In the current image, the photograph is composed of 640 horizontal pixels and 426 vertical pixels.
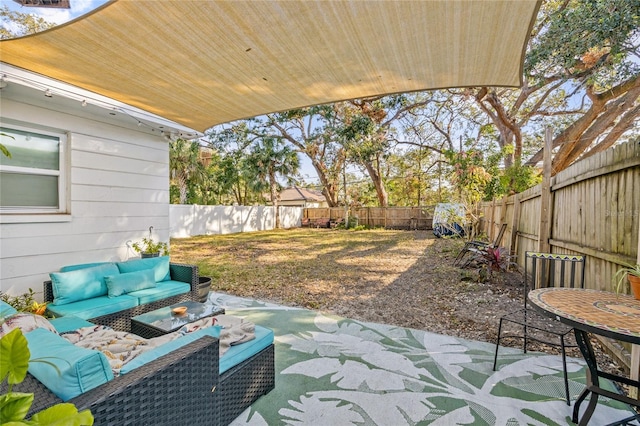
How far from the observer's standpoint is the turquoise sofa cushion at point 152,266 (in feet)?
11.3

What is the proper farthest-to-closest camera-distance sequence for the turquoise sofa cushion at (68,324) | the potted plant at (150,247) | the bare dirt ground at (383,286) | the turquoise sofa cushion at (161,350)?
1. the potted plant at (150,247)
2. the bare dirt ground at (383,286)
3. the turquoise sofa cushion at (68,324)
4. the turquoise sofa cushion at (161,350)

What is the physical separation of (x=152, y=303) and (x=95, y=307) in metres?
0.52

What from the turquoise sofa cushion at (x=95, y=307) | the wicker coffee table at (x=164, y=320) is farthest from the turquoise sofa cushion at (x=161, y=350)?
the turquoise sofa cushion at (x=95, y=307)

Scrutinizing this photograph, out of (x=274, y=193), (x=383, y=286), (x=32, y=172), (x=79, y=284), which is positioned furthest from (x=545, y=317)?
(x=274, y=193)

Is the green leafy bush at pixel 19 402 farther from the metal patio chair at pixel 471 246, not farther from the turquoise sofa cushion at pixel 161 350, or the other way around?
the metal patio chair at pixel 471 246

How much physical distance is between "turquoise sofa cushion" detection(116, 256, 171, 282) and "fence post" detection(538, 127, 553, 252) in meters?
5.00

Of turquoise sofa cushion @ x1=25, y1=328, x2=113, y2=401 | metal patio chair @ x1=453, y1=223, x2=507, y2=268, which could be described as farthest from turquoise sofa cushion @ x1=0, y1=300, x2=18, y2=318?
metal patio chair @ x1=453, y1=223, x2=507, y2=268

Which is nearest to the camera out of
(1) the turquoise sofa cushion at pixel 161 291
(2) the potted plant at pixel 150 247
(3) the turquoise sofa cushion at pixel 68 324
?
(3) the turquoise sofa cushion at pixel 68 324

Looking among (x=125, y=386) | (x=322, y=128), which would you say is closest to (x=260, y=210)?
(x=322, y=128)

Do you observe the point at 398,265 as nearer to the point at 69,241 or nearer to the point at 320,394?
the point at 320,394

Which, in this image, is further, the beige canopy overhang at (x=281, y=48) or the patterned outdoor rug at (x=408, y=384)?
the patterned outdoor rug at (x=408, y=384)

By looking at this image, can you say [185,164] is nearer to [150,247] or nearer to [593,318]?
[150,247]

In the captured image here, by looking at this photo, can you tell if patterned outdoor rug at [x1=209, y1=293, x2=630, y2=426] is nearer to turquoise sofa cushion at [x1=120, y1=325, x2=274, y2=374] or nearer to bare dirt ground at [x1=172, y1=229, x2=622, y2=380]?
turquoise sofa cushion at [x1=120, y1=325, x2=274, y2=374]

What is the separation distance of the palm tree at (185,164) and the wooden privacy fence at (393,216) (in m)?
8.83
